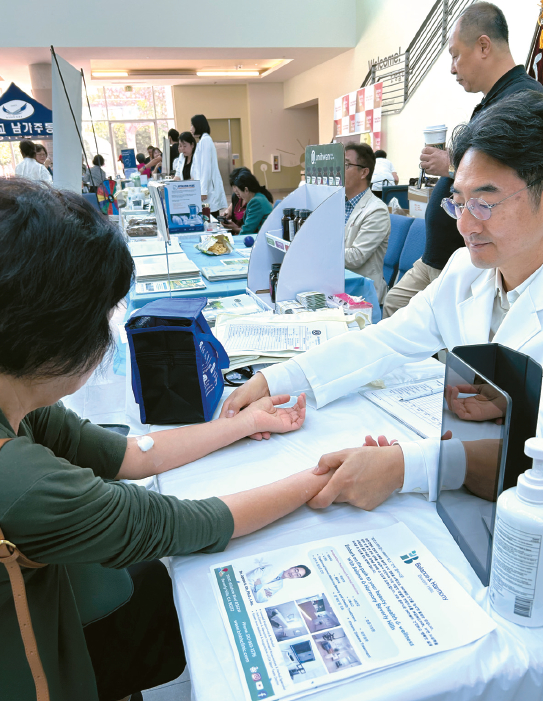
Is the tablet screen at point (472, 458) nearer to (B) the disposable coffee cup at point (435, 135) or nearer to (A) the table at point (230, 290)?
(A) the table at point (230, 290)

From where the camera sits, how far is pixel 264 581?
679 mm

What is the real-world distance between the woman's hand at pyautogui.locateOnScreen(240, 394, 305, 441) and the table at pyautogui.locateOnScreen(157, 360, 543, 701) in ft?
0.07

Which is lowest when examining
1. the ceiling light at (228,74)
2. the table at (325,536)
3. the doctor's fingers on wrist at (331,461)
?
the table at (325,536)

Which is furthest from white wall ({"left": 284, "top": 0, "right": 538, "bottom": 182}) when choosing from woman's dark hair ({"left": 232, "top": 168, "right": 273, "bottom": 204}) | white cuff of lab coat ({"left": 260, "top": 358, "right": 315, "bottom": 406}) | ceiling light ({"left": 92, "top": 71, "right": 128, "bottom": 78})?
white cuff of lab coat ({"left": 260, "top": 358, "right": 315, "bottom": 406})

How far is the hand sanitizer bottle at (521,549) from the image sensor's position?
0.52 metres

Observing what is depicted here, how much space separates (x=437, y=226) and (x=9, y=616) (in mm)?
2347

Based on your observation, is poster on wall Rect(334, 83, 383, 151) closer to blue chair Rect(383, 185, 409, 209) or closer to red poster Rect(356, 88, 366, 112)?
red poster Rect(356, 88, 366, 112)

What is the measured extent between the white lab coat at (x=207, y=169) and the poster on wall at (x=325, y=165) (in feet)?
11.9

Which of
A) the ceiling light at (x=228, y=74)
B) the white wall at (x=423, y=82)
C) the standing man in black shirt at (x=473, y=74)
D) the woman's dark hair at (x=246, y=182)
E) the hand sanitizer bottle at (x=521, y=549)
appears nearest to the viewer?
the hand sanitizer bottle at (x=521, y=549)

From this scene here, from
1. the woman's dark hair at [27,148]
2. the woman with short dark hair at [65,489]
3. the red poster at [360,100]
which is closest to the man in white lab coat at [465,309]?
the woman with short dark hair at [65,489]

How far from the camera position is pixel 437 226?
8.15 ft

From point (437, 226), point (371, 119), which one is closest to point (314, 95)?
point (371, 119)

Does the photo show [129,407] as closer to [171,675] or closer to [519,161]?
[171,675]

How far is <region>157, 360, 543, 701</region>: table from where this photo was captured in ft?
1.81
